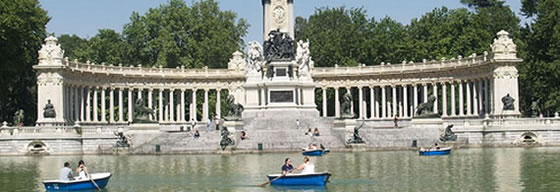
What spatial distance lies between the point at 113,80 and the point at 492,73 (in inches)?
1434

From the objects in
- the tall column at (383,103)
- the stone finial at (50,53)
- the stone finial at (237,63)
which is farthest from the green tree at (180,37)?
the stone finial at (50,53)

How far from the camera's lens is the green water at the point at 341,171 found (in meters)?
35.0

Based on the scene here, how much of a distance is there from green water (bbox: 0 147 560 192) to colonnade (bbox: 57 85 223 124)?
97.7 feet

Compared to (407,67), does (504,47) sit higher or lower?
higher

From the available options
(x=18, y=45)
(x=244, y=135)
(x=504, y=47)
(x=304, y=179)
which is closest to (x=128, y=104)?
(x=18, y=45)

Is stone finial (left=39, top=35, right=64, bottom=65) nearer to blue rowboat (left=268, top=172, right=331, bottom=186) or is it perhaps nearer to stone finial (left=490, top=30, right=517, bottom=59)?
stone finial (left=490, top=30, right=517, bottom=59)

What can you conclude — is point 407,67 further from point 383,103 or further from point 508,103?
point 508,103

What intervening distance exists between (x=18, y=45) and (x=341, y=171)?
157 ft

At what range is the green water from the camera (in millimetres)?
34969

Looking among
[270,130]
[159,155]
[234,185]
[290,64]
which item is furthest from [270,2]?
[234,185]

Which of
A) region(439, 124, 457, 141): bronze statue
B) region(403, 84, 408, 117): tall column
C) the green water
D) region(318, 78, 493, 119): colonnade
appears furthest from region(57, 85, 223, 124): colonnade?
the green water

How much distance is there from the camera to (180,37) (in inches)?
4621

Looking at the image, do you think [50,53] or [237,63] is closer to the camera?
[50,53]

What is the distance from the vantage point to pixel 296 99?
78.9m
